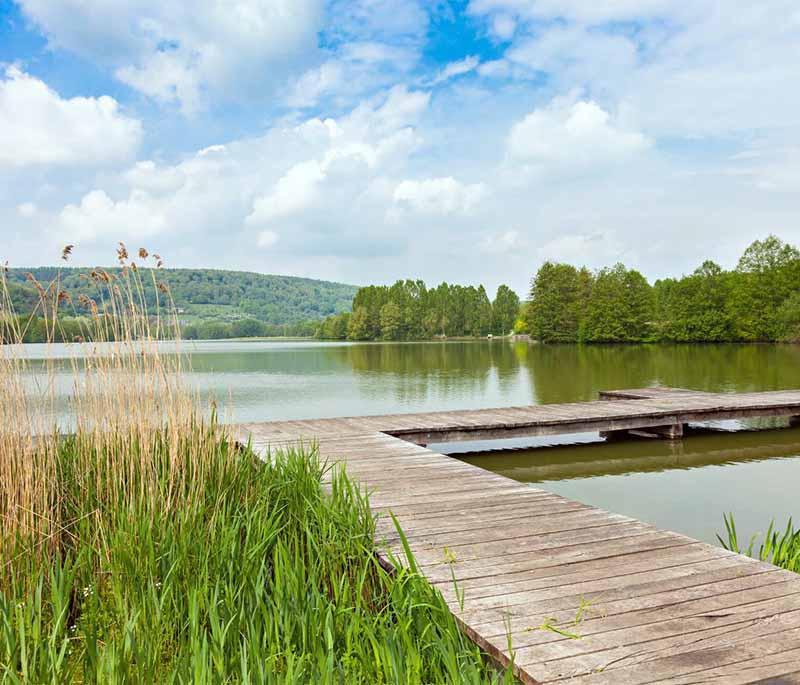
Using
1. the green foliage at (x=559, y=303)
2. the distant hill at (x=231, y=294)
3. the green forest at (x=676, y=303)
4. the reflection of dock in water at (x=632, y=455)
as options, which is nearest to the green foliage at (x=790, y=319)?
the green forest at (x=676, y=303)

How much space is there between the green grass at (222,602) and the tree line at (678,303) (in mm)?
36668

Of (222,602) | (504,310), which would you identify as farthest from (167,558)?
(504,310)

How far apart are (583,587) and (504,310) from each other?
177 feet

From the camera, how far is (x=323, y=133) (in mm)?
14508

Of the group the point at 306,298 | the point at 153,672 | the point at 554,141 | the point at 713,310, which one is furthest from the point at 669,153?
the point at 306,298

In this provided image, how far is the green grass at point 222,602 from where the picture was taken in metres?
1.80

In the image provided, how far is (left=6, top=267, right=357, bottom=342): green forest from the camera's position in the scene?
10.3 ft

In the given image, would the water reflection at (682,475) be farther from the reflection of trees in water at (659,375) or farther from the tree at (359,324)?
the tree at (359,324)

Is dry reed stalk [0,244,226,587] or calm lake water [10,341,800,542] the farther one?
calm lake water [10,341,800,542]

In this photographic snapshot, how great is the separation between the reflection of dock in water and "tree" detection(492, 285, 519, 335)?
46.6 m

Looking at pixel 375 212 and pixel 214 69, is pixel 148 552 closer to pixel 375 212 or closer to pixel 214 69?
pixel 214 69

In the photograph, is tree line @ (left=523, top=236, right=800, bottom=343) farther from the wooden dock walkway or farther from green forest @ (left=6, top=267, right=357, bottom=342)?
the wooden dock walkway

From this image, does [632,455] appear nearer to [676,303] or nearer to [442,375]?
[442,375]

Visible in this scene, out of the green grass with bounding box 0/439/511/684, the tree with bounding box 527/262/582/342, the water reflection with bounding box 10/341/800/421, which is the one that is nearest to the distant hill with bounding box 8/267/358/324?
the green grass with bounding box 0/439/511/684
